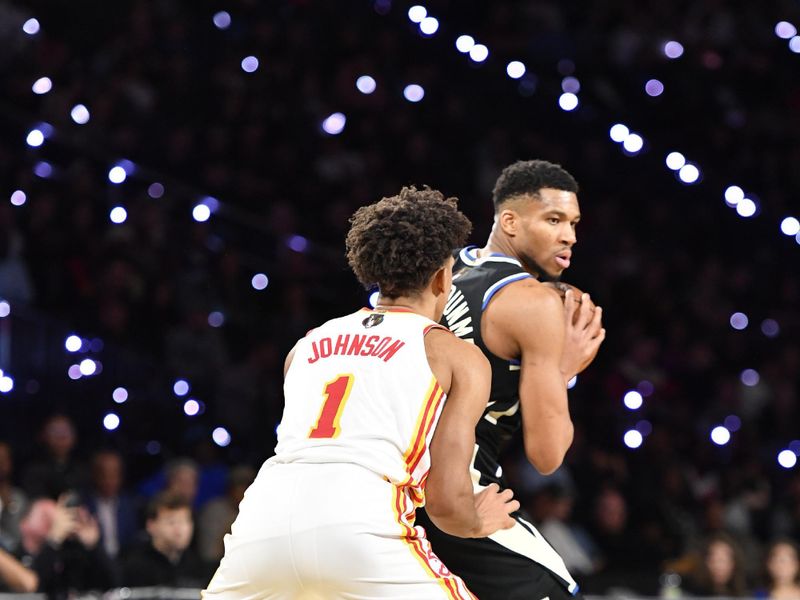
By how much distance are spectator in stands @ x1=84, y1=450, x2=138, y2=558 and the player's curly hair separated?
4619mm

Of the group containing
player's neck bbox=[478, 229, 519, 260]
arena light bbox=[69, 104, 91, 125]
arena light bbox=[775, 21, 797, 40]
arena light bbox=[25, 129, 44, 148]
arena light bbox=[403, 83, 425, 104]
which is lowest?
player's neck bbox=[478, 229, 519, 260]

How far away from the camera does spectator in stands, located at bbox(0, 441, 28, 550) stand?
702 cm

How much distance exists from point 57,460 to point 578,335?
453 cm

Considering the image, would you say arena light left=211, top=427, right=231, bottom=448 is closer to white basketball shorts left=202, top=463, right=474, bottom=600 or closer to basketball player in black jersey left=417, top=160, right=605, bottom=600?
basketball player in black jersey left=417, top=160, right=605, bottom=600

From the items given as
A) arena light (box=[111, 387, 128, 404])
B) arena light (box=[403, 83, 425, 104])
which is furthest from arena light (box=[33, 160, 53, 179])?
arena light (box=[403, 83, 425, 104])

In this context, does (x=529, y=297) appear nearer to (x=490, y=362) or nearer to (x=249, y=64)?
(x=490, y=362)

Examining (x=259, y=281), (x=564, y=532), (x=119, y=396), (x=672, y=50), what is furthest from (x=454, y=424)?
(x=672, y=50)

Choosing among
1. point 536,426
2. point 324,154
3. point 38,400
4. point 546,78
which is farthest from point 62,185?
point 536,426

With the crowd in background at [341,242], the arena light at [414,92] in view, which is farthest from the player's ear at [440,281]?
the arena light at [414,92]

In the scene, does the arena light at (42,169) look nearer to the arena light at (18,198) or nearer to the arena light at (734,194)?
the arena light at (18,198)

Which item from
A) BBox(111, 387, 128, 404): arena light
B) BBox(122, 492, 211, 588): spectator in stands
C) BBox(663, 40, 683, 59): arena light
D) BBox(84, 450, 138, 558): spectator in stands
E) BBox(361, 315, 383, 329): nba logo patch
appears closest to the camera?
BBox(361, 315, 383, 329): nba logo patch

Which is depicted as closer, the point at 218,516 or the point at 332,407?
the point at 332,407

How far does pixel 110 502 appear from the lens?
757 centimetres

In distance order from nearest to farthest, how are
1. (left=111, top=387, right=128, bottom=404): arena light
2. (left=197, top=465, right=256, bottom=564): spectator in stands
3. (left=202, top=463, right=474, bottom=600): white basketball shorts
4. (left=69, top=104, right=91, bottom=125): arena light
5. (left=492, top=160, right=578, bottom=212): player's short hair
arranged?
(left=202, top=463, right=474, bottom=600): white basketball shorts < (left=492, top=160, right=578, bottom=212): player's short hair < (left=197, top=465, right=256, bottom=564): spectator in stands < (left=111, top=387, right=128, bottom=404): arena light < (left=69, top=104, right=91, bottom=125): arena light
